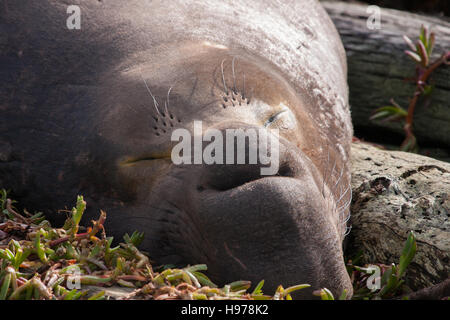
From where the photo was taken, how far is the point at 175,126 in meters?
2.41

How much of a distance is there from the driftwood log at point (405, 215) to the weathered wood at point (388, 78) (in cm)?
157

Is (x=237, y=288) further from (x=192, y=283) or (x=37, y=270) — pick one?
(x=37, y=270)

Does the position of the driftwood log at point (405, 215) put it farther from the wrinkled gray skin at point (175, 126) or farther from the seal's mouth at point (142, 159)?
the seal's mouth at point (142, 159)

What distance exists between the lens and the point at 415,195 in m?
3.13

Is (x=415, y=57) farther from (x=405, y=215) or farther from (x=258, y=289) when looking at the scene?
(x=258, y=289)

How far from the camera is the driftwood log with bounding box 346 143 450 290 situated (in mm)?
2789

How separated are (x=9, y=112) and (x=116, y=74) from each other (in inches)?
20.1

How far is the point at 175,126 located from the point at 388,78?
3.15 meters

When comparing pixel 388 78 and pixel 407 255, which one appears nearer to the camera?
pixel 407 255

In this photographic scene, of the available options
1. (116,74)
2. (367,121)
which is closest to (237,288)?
(116,74)

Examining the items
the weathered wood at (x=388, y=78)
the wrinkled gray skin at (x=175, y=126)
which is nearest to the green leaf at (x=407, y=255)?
the wrinkled gray skin at (x=175, y=126)

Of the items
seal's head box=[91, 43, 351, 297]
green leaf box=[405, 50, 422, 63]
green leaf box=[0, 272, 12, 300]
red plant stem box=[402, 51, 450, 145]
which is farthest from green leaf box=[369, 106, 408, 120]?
green leaf box=[0, 272, 12, 300]

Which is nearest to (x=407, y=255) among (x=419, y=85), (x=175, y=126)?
(x=175, y=126)

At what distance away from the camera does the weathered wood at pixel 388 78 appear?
16.2ft
